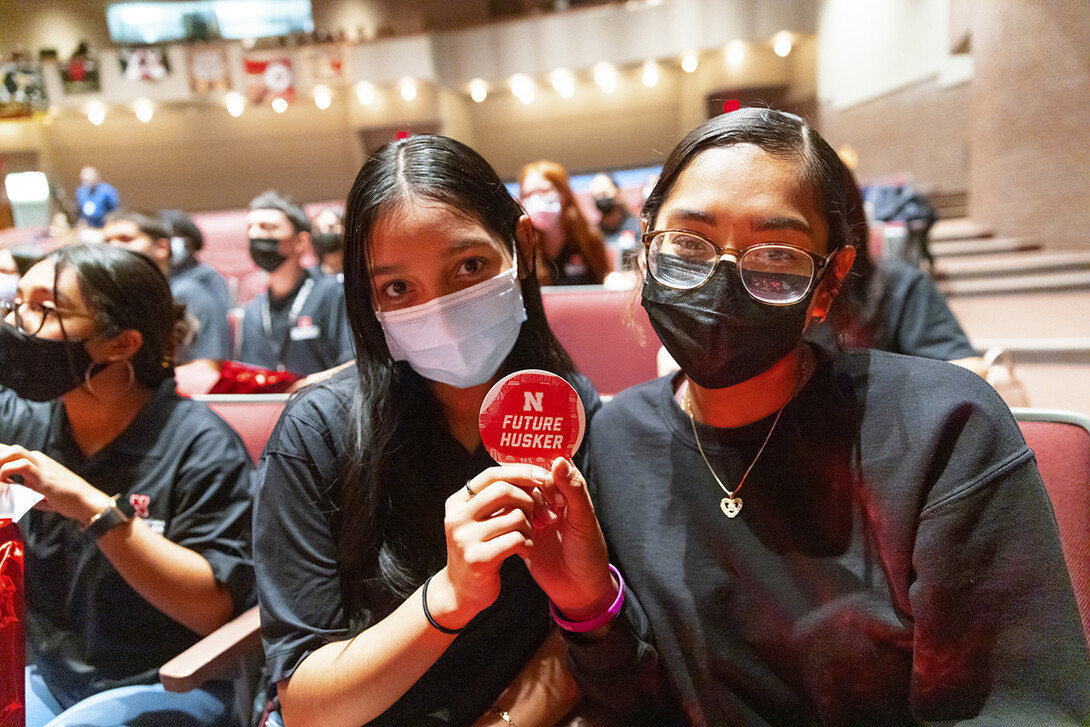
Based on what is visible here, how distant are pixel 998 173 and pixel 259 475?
7.94m

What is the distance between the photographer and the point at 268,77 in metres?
13.4

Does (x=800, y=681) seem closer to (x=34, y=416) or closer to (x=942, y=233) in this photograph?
(x=34, y=416)

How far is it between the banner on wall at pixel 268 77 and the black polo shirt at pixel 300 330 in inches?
450

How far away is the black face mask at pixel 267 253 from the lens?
12.5ft

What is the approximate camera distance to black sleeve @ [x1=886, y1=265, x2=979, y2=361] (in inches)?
86.0

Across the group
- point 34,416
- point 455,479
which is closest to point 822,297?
point 455,479

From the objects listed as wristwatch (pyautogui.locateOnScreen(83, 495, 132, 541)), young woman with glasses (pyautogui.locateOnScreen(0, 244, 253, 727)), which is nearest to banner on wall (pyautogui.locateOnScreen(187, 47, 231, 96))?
young woman with glasses (pyautogui.locateOnScreen(0, 244, 253, 727))

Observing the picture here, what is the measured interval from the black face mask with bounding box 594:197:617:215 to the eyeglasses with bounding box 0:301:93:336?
4.01 m

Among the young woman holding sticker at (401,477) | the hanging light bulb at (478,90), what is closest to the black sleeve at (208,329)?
the young woman holding sticker at (401,477)

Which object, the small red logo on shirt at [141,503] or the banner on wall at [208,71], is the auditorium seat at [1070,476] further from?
the banner on wall at [208,71]

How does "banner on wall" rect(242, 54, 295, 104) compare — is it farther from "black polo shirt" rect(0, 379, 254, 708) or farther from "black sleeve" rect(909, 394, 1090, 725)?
"black sleeve" rect(909, 394, 1090, 725)

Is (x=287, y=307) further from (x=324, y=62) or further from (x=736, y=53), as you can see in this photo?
(x=736, y=53)

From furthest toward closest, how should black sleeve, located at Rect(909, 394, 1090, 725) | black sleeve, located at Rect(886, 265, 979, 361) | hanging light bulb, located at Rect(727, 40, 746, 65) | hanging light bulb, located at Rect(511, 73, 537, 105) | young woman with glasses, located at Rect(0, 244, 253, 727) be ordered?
hanging light bulb, located at Rect(511, 73, 537, 105)
hanging light bulb, located at Rect(727, 40, 746, 65)
black sleeve, located at Rect(886, 265, 979, 361)
young woman with glasses, located at Rect(0, 244, 253, 727)
black sleeve, located at Rect(909, 394, 1090, 725)

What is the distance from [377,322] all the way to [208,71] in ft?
48.4
